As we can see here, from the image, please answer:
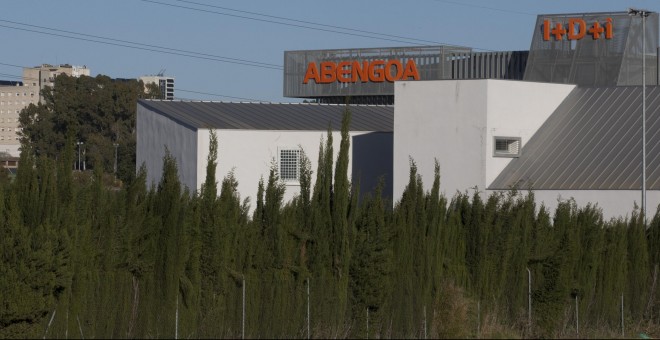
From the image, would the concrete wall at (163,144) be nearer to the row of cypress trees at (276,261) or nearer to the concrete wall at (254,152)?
the concrete wall at (254,152)

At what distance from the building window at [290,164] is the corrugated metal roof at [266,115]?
0.90 metres

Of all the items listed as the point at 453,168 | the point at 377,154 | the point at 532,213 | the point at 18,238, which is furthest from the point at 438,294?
the point at 377,154

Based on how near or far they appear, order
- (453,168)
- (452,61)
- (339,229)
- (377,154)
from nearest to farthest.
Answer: (339,229) → (453,168) → (377,154) → (452,61)

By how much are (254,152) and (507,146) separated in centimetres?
898

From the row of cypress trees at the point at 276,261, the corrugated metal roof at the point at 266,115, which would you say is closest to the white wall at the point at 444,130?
the corrugated metal roof at the point at 266,115

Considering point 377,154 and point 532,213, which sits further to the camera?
point 377,154

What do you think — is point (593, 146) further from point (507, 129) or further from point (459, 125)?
point (459, 125)

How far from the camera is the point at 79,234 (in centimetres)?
1973

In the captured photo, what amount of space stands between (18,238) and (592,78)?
3053cm

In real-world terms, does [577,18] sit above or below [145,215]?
above

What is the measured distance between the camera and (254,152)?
138 ft

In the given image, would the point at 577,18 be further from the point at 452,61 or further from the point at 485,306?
the point at 485,306

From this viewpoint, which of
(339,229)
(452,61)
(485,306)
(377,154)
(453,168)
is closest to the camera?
(339,229)

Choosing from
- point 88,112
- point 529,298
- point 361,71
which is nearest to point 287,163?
point 361,71
